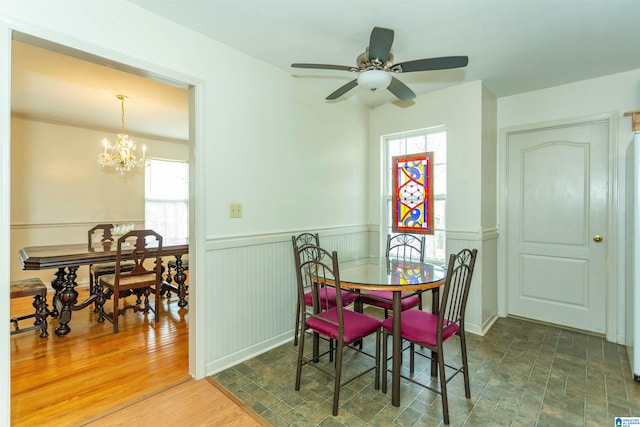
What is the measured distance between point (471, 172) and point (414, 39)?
145 centimetres

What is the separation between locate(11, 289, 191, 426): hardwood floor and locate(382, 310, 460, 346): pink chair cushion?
1.59 metres

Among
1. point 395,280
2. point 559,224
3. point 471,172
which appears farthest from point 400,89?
point 559,224

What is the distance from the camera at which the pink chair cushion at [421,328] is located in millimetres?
1858

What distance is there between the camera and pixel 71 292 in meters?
3.09

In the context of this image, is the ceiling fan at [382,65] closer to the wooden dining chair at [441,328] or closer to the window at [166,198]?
the wooden dining chair at [441,328]

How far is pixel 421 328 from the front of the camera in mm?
1901

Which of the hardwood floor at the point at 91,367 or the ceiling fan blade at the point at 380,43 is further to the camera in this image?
the hardwood floor at the point at 91,367

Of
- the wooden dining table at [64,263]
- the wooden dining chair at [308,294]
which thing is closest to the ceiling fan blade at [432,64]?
the wooden dining chair at [308,294]

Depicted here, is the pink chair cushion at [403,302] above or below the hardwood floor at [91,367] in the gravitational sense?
above

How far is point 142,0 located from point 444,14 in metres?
1.87

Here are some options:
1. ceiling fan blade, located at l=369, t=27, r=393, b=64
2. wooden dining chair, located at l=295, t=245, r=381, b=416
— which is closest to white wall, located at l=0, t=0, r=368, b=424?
wooden dining chair, located at l=295, t=245, r=381, b=416

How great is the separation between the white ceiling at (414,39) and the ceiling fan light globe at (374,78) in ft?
1.25

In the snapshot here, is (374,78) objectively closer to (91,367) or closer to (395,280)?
(395,280)

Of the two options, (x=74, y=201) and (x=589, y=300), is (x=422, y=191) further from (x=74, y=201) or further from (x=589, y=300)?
(x=74, y=201)
